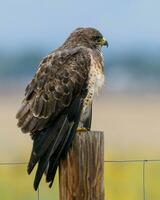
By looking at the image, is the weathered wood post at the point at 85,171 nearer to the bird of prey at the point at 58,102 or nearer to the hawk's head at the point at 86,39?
the bird of prey at the point at 58,102

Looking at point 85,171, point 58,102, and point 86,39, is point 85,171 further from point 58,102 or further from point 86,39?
point 86,39

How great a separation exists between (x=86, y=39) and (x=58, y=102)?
1337mm

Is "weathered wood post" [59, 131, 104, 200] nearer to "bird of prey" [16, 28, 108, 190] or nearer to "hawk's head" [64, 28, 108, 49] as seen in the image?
"bird of prey" [16, 28, 108, 190]

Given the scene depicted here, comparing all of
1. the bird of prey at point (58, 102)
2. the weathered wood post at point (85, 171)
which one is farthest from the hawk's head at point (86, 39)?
the weathered wood post at point (85, 171)

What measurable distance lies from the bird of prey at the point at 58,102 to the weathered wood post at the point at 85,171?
17cm

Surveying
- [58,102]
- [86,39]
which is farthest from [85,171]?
[86,39]

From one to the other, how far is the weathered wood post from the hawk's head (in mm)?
2188

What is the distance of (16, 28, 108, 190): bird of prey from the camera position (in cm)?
816

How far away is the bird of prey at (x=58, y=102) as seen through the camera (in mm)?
8156

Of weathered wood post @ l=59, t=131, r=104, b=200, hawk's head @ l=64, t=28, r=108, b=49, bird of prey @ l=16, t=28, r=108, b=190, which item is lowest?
weathered wood post @ l=59, t=131, r=104, b=200

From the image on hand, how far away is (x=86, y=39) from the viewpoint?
9961mm

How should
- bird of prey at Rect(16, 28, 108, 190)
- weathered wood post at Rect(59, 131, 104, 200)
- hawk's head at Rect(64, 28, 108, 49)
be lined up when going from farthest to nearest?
hawk's head at Rect(64, 28, 108, 49) → bird of prey at Rect(16, 28, 108, 190) → weathered wood post at Rect(59, 131, 104, 200)

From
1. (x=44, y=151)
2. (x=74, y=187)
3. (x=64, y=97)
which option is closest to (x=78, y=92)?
(x=64, y=97)

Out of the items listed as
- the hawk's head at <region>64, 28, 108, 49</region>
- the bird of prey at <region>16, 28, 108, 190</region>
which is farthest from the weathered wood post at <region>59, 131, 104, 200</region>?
the hawk's head at <region>64, 28, 108, 49</region>
